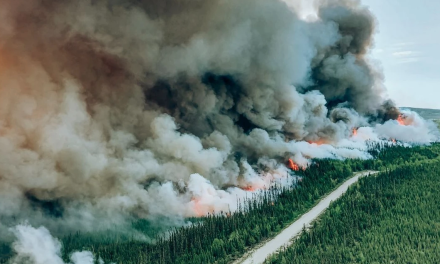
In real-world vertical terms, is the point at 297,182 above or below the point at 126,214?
above

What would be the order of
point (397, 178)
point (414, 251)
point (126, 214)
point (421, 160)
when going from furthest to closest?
point (421, 160), point (397, 178), point (126, 214), point (414, 251)

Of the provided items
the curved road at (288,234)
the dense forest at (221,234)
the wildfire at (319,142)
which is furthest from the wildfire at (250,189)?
the wildfire at (319,142)

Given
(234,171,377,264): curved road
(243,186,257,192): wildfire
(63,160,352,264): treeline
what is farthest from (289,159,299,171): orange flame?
(243,186,257,192): wildfire

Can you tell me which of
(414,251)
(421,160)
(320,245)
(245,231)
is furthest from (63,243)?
(421,160)

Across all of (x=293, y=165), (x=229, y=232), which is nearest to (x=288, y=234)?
(x=229, y=232)

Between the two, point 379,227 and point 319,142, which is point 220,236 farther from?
point 319,142

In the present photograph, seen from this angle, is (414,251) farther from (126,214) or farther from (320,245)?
(126,214)
